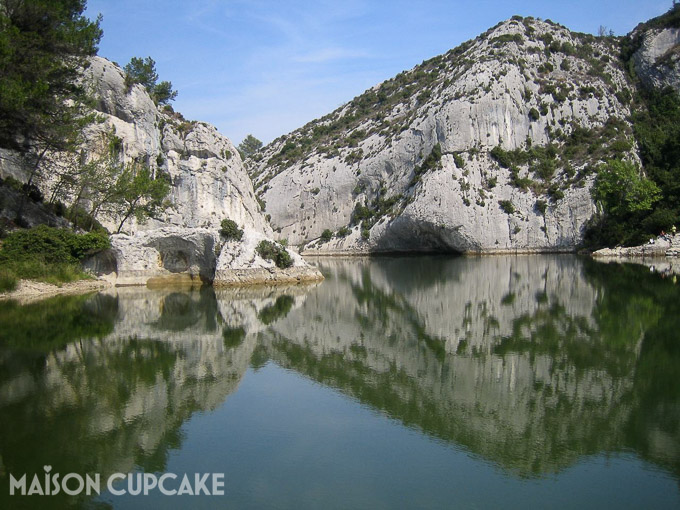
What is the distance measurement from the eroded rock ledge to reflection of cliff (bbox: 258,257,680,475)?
24.2ft

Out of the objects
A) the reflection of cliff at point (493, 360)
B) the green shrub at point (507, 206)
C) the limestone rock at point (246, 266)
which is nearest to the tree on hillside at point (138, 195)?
the limestone rock at point (246, 266)

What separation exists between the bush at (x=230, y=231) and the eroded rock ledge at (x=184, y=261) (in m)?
0.29

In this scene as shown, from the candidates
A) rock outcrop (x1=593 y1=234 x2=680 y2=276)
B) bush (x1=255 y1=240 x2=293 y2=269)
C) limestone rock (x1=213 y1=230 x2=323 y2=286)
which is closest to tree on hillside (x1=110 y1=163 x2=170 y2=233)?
limestone rock (x1=213 y1=230 x2=323 y2=286)

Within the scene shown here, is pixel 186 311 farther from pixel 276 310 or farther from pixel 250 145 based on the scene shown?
pixel 250 145

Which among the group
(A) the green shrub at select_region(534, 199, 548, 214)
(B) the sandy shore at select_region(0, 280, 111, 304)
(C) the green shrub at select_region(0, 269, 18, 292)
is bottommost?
(B) the sandy shore at select_region(0, 280, 111, 304)

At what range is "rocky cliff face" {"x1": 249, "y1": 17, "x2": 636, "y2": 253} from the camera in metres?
62.2

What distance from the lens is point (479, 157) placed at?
6619 centimetres

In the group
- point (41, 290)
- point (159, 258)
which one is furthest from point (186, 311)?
point (159, 258)

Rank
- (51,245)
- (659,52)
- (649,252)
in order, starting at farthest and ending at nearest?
(659,52) → (649,252) → (51,245)

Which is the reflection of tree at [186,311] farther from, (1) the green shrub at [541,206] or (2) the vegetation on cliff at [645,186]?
(2) the vegetation on cliff at [645,186]

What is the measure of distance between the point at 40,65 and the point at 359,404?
25040 mm

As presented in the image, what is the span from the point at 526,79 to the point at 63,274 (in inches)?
2459

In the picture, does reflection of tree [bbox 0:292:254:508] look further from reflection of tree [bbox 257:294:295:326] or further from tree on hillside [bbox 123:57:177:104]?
tree on hillside [bbox 123:57:177:104]

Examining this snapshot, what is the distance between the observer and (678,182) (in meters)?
55.5
